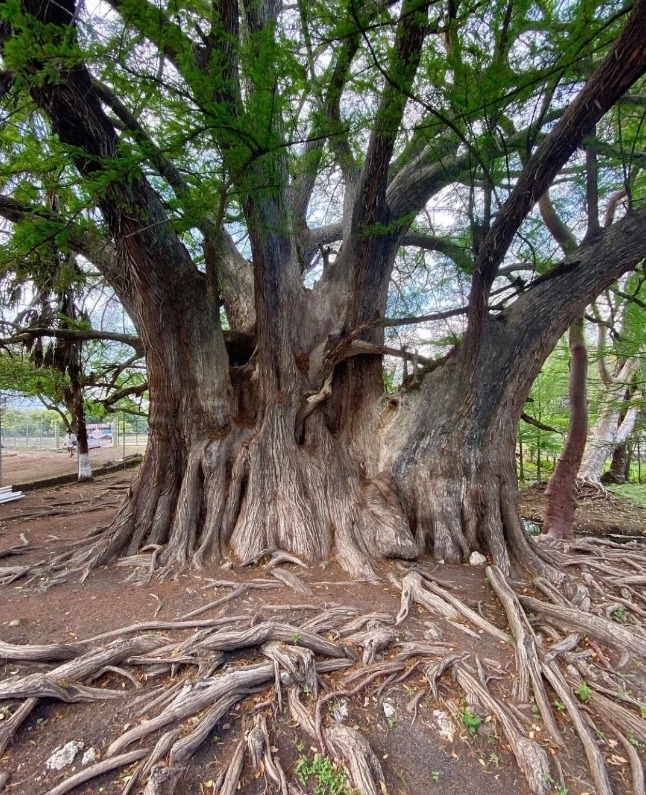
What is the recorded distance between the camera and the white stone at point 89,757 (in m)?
1.67

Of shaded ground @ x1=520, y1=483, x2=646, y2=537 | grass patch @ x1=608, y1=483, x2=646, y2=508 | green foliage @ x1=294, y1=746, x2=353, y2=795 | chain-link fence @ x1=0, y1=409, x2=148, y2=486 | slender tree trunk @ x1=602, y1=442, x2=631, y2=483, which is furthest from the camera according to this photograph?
chain-link fence @ x1=0, y1=409, x2=148, y2=486

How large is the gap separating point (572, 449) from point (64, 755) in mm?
6032

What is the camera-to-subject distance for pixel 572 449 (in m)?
5.48

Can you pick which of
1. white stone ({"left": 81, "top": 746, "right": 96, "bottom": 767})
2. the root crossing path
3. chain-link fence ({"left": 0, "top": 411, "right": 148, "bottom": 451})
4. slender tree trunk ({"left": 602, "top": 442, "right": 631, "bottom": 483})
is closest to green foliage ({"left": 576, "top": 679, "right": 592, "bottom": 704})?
the root crossing path

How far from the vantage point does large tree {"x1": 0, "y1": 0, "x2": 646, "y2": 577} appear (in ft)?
7.64

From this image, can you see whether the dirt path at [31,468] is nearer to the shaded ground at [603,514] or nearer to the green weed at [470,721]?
the green weed at [470,721]

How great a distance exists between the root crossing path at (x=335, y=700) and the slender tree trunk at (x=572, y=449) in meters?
2.77

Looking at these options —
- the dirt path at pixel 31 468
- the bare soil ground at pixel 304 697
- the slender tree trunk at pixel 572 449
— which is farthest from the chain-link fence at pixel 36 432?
the slender tree trunk at pixel 572 449

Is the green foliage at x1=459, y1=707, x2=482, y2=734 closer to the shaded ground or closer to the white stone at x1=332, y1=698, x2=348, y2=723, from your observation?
the white stone at x1=332, y1=698, x2=348, y2=723

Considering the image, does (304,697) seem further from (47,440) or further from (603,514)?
(47,440)

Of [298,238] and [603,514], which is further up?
[298,238]

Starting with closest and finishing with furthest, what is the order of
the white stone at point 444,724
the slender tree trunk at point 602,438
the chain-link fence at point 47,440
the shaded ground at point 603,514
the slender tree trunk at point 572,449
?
the white stone at point 444,724 → the slender tree trunk at point 572,449 → the shaded ground at point 603,514 → the slender tree trunk at point 602,438 → the chain-link fence at point 47,440

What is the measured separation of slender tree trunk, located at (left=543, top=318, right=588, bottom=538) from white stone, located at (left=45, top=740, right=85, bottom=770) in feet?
19.2

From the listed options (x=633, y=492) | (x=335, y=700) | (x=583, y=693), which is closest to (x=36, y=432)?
(x=335, y=700)
